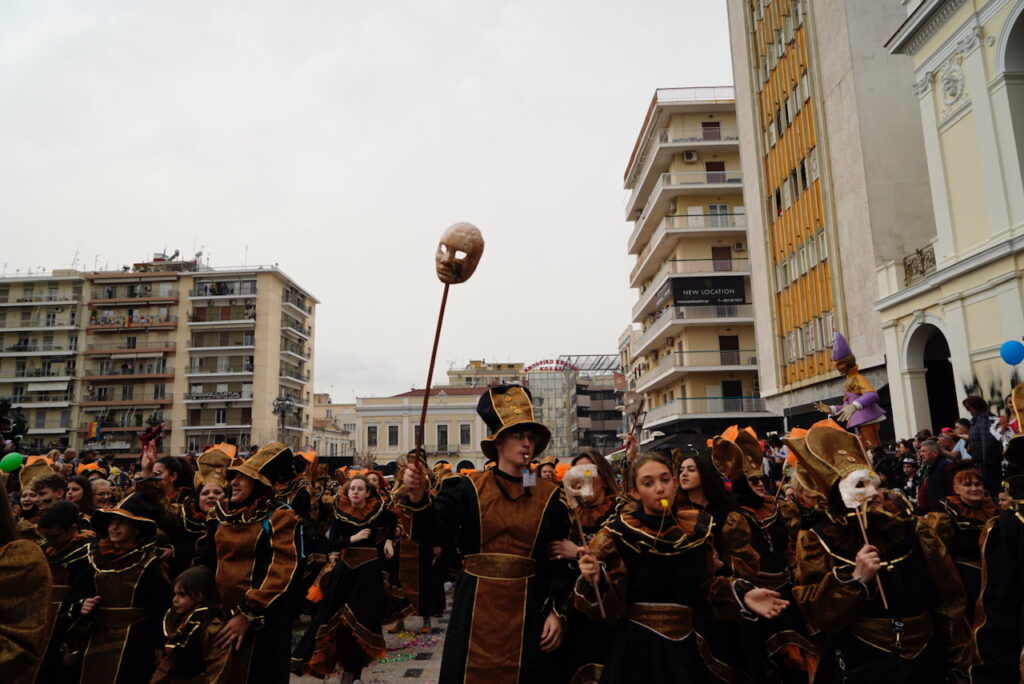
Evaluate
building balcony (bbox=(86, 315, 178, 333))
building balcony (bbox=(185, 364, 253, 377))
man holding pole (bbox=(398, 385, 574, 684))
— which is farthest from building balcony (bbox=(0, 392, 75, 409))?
man holding pole (bbox=(398, 385, 574, 684))

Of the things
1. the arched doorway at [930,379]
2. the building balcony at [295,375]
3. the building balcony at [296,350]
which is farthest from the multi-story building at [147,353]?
the arched doorway at [930,379]

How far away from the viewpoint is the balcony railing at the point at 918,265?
17781 mm

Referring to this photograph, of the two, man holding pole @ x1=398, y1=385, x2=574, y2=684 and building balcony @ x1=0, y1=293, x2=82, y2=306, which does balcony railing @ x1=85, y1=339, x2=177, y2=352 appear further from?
man holding pole @ x1=398, y1=385, x2=574, y2=684

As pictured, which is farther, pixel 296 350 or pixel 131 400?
pixel 296 350

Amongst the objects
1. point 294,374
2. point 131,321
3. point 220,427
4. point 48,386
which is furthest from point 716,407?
point 48,386

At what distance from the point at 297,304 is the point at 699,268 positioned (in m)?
52.4

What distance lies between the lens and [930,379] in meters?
19.0

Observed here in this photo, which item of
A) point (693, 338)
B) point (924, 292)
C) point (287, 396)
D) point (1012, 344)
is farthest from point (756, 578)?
point (287, 396)

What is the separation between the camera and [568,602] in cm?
421

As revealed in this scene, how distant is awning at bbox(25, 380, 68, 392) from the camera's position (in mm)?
68938

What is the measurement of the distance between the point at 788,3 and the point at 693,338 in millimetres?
Answer: 17137

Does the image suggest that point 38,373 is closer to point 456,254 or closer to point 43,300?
point 43,300

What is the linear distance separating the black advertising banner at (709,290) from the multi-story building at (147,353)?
44949mm

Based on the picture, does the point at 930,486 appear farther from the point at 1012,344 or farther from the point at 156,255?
the point at 156,255
